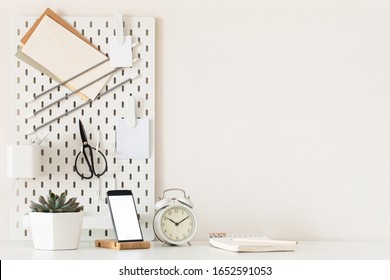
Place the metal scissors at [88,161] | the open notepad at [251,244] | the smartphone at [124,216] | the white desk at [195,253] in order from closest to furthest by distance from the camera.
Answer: the white desk at [195,253] → the open notepad at [251,244] → the smartphone at [124,216] → the metal scissors at [88,161]

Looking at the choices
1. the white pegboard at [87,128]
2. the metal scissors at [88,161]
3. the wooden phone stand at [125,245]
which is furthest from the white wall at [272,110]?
the wooden phone stand at [125,245]

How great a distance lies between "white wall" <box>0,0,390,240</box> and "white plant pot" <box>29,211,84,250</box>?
38 centimetres

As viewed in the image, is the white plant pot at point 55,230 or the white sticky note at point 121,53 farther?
the white sticky note at point 121,53

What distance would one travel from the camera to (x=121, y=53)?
85.3 inches

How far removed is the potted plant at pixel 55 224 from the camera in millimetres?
1828

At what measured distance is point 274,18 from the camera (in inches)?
87.0

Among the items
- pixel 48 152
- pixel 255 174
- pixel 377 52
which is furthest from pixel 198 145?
pixel 377 52

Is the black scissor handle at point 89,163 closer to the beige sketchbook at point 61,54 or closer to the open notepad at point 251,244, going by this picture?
the beige sketchbook at point 61,54

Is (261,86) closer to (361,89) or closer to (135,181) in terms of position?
(361,89)

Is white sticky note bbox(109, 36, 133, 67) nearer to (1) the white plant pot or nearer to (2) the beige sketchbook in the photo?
(2) the beige sketchbook

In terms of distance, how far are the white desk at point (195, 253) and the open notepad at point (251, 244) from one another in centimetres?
2

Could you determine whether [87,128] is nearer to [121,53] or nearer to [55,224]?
[121,53]
